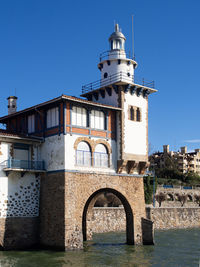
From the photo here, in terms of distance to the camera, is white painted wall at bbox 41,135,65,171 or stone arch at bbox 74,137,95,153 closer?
white painted wall at bbox 41,135,65,171

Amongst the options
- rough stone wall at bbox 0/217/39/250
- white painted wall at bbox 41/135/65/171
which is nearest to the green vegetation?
white painted wall at bbox 41/135/65/171

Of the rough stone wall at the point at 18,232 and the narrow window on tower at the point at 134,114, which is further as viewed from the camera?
the narrow window on tower at the point at 134,114

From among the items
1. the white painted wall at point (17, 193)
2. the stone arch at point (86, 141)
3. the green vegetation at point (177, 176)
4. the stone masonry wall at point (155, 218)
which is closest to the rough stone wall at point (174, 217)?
the stone masonry wall at point (155, 218)

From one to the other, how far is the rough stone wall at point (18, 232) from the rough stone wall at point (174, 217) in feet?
73.2

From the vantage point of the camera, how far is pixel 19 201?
92.7ft

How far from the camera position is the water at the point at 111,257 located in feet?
78.9

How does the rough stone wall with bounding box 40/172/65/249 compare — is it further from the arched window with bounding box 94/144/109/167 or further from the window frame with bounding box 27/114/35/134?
the window frame with bounding box 27/114/35/134

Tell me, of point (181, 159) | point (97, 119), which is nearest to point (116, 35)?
point (97, 119)

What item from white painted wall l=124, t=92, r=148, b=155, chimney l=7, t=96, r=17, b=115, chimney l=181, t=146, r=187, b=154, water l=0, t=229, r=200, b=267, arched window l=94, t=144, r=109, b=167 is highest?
chimney l=181, t=146, r=187, b=154

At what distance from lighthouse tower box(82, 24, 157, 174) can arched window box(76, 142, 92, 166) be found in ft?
9.17

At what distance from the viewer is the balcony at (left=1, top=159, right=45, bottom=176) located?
27.6m

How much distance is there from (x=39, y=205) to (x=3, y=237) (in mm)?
3480

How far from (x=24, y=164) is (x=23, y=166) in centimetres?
18

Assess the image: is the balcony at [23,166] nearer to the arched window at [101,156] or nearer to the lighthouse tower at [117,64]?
the arched window at [101,156]
